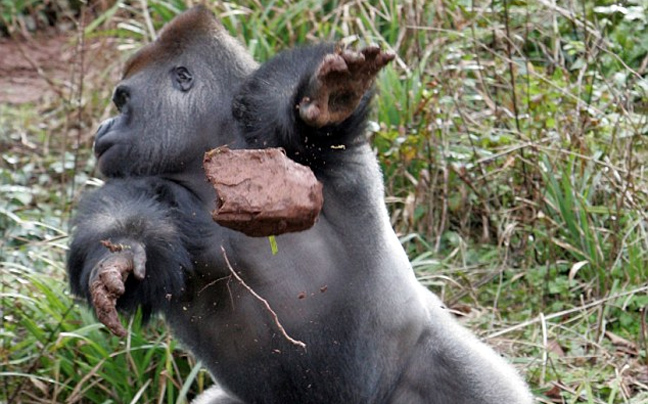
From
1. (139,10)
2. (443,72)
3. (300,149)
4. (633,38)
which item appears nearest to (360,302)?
(300,149)

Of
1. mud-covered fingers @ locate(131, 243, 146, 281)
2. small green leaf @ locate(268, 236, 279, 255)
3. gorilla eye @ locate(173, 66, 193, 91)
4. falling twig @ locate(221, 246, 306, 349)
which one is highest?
gorilla eye @ locate(173, 66, 193, 91)

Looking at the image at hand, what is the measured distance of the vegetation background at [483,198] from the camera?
15.1ft

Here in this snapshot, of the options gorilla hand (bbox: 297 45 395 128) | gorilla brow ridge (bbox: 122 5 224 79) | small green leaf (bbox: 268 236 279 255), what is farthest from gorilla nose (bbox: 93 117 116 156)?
gorilla hand (bbox: 297 45 395 128)

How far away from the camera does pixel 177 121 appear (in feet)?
13.2

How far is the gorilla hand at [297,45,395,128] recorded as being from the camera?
3244 mm

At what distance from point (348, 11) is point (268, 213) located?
11.8 ft

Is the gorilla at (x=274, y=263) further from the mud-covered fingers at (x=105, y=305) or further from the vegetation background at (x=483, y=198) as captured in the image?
the vegetation background at (x=483, y=198)

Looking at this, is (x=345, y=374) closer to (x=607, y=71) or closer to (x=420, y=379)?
(x=420, y=379)

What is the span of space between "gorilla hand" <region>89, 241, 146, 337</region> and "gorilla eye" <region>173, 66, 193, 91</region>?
0.84m

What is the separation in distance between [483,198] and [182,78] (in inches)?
83.4

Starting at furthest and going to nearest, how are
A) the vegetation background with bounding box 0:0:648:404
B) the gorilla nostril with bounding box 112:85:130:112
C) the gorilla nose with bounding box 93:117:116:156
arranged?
the vegetation background with bounding box 0:0:648:404
the gorilla nostril with bounding box 112:85:130:112
the gorilla nose with bounding box 93:117:116:156

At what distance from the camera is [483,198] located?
5.64m

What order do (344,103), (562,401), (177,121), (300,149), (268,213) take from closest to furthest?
(268,213)
(344,103)
(300,149)
(177,121)
(562,401)

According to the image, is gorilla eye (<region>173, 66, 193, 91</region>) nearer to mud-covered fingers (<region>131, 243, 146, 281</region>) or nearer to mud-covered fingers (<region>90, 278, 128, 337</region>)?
mud-covered fingers (<region>131, 243, 146, 281</region>)
